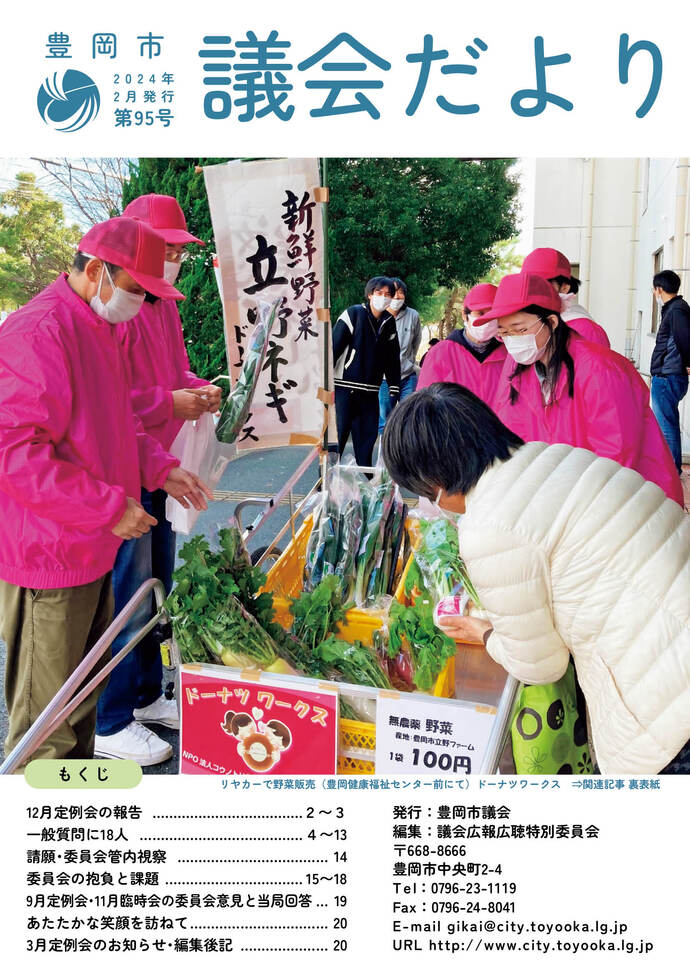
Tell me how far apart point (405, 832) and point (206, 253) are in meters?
9.05

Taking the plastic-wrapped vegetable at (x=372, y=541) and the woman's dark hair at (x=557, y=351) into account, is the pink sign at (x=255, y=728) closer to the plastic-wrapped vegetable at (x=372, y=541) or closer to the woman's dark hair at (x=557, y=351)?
the plastic-wrapped vegetable at (x=372, y=541)

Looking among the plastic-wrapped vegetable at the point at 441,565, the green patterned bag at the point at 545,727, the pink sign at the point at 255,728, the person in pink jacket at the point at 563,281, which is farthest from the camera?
the person in pink jacket at the point at 563,281

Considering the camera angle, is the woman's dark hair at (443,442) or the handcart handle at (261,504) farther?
the handcart handle at (261,504)

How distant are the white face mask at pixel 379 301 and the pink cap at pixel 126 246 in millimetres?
4684

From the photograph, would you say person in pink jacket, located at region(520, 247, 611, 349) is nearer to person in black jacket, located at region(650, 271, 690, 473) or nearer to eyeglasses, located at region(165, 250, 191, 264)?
eyeglasses, located at region(165, 250, 191, 264)

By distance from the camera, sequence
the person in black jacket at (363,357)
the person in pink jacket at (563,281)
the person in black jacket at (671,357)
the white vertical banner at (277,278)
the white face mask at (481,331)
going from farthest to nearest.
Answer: the person in black jacket at (671,357)
the person in black jacket at (363,357)
the person in pink jacket at (563,281)
the white face mask at (481,331)
the white vertical banner at (277,278)

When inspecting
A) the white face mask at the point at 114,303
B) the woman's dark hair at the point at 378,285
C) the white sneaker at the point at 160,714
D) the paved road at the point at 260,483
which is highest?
the white face mask at the point at 114,303

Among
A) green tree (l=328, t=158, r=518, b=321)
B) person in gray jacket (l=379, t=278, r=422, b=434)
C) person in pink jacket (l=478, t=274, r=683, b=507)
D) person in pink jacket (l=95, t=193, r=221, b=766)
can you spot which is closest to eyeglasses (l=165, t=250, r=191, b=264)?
person in pink jacket (l=95, t=193, r=221, b=766)

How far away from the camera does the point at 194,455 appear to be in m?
3.25

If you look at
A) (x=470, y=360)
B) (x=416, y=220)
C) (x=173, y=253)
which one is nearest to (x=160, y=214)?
(x=173, y=253)

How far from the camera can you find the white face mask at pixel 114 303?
102 inches

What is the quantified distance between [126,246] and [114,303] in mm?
172

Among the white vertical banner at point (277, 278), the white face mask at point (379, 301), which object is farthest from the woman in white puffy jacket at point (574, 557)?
the white face mask at point (379, 301)

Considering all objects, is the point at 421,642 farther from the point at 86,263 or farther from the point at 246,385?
the point at 86,263
